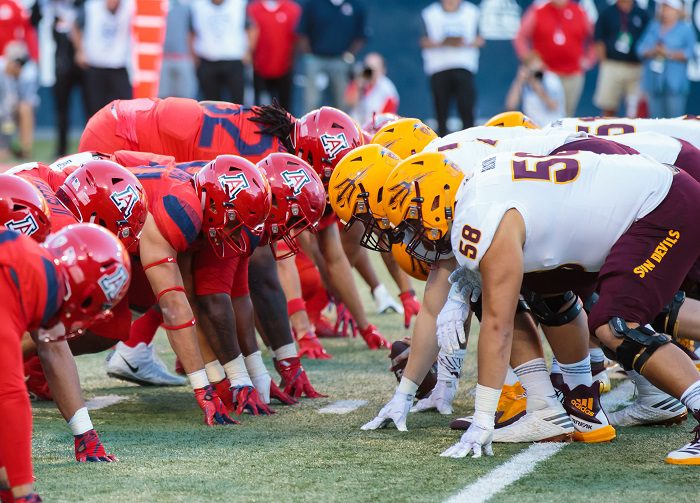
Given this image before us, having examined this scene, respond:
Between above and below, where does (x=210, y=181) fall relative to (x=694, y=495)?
above

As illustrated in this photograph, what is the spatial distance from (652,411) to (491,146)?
132cm

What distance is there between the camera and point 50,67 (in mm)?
16891

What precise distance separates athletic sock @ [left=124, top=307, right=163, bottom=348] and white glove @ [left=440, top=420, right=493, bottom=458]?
6.93ft

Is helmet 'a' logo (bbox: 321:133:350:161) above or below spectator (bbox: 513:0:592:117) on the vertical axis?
below

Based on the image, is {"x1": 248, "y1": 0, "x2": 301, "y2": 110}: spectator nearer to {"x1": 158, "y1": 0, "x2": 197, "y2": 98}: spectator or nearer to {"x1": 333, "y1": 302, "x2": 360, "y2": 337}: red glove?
{"x1": 158, "y1": 0, "x2": 197, "y2": 98}: spectator

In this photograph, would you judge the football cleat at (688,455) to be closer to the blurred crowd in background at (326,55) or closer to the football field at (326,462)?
the football field at (326,462)

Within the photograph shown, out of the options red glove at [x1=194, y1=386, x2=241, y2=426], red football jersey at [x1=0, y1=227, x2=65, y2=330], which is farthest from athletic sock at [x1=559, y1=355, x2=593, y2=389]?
red football jersey at [x1=0, y1=227, x2=65, y2=330]

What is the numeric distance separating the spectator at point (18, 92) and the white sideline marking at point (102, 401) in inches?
379

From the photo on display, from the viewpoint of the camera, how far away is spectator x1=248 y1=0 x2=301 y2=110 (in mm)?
14242

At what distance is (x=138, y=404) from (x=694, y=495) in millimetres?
2737

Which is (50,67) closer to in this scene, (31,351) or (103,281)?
(31,351)

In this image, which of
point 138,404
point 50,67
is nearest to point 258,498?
point 138,404

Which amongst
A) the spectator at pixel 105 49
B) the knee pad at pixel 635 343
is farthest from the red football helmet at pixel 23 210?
the spectator at pixel 105 49

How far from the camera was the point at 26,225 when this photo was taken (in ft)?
13.9
